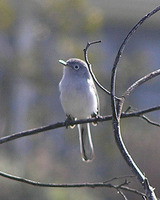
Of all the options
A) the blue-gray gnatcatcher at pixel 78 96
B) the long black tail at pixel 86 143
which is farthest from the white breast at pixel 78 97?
the long black tail at pixel 86 143

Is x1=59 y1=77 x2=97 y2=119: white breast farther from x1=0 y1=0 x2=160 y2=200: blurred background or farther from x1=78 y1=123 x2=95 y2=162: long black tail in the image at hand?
x1=0 y1=0 x2=160 y2=200: blurred background

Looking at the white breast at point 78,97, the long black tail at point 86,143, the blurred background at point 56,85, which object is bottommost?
the long black tail at point 86,143

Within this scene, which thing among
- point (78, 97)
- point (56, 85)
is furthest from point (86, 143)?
point (56, 85)

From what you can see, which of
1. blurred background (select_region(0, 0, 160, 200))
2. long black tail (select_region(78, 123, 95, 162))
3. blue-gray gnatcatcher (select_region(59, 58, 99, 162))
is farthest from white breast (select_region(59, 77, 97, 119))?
blurred background (select_region(0, 0, 160, 200))

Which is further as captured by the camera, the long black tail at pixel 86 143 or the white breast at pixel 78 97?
the white breast at pixel 78 97

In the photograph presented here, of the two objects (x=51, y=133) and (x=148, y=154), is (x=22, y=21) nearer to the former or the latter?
(x=51, y=133)

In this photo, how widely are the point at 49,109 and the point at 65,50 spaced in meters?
1.03

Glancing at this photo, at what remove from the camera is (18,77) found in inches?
353

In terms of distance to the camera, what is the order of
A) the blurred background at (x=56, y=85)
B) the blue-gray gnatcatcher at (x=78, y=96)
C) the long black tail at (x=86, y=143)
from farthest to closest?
1. the blurred background at (x=56, y=85)
2. the blue-gray gnatcatcher at (x=78, y=96)
3. the long black tail at (x=86, y=143)

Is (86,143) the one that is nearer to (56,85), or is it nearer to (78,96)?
(78,96)

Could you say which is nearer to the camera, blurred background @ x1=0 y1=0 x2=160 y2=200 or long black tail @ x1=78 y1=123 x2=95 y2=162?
long black tail @ x1=78 y1=123 x2=95 y2=162

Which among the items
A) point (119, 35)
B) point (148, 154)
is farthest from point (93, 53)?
point (119, 35)

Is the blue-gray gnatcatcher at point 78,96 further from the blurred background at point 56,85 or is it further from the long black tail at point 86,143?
the blurred background at point 56,85

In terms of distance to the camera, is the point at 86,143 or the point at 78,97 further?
the point at 86,143
